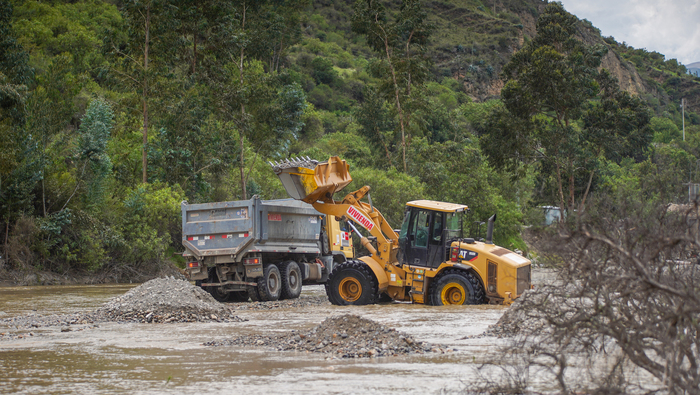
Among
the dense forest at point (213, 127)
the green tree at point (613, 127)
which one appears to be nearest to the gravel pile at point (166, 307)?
the dense forest at point (213, 127)

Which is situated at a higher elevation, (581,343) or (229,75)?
(229,75)

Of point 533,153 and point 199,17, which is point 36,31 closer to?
point 199,17

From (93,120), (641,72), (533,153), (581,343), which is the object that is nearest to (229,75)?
(93,120)

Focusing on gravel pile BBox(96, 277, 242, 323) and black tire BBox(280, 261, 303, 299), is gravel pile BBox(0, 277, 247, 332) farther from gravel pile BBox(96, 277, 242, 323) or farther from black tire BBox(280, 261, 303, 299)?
black tire BBox(280, 261, 303, 299)

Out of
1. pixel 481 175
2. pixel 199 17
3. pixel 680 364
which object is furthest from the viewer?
pixel 481 175

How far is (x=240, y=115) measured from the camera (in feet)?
111

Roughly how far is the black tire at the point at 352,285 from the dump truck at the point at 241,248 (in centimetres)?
227

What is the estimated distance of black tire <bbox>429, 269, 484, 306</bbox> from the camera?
15225 millimetres

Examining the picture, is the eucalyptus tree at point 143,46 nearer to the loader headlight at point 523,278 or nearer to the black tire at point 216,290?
the black tire at point 216,290

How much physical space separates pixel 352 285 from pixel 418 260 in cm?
176

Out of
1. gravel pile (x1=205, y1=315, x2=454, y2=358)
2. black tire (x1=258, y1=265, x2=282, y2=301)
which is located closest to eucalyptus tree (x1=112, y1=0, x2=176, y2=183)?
black tire (x1=258, y1=265, x2=282, y2=301)

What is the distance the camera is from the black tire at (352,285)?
52.9 feet

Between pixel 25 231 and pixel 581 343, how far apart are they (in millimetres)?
25515

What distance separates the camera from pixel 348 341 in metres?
9.30
